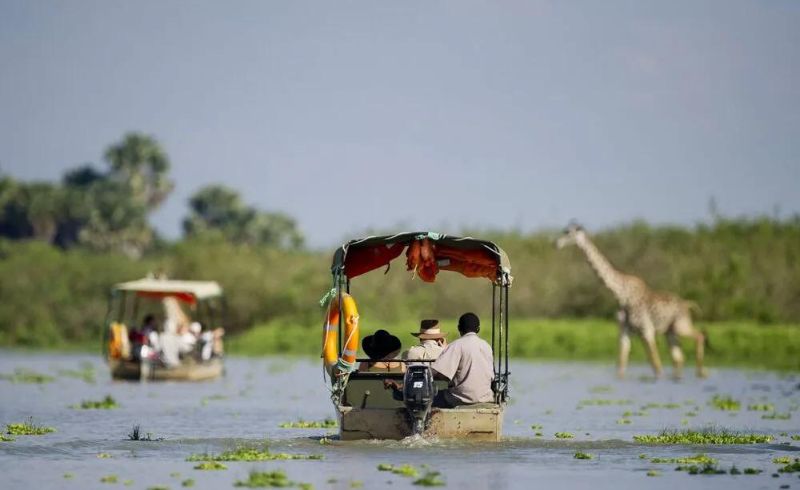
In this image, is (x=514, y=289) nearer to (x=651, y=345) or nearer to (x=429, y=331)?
(x=651, y=345)

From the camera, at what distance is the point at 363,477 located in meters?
18.5

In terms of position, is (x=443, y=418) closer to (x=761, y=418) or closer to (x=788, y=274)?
(x=761, y=418)

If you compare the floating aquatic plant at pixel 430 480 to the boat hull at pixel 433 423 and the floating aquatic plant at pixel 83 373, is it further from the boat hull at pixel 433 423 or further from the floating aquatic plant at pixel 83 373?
the floating aquatic plant at pixel 83 373

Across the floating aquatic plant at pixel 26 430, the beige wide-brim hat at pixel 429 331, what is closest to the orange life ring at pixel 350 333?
the beige wide-brim hat at pixel 429 331

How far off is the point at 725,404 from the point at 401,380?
12.0m

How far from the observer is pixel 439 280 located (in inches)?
2507

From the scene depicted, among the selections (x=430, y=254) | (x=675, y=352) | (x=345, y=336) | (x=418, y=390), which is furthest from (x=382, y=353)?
(x=675, y=352)

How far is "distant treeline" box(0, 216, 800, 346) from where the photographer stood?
197ft

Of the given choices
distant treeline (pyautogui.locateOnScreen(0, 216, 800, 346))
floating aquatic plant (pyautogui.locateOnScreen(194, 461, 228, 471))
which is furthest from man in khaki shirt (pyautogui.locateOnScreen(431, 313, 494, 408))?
distant treeline (pyautogui.locateOnScreen(0, 216, 800, 346))

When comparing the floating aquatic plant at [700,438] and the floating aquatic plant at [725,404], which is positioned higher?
the floating aquatic plant at [725,404]

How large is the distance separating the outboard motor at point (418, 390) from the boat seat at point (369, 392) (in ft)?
3.22

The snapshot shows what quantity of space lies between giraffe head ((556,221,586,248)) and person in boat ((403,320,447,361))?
21.6m

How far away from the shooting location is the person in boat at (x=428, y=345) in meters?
22.6

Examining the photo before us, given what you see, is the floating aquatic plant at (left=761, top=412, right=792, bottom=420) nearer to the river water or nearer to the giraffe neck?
the river water
